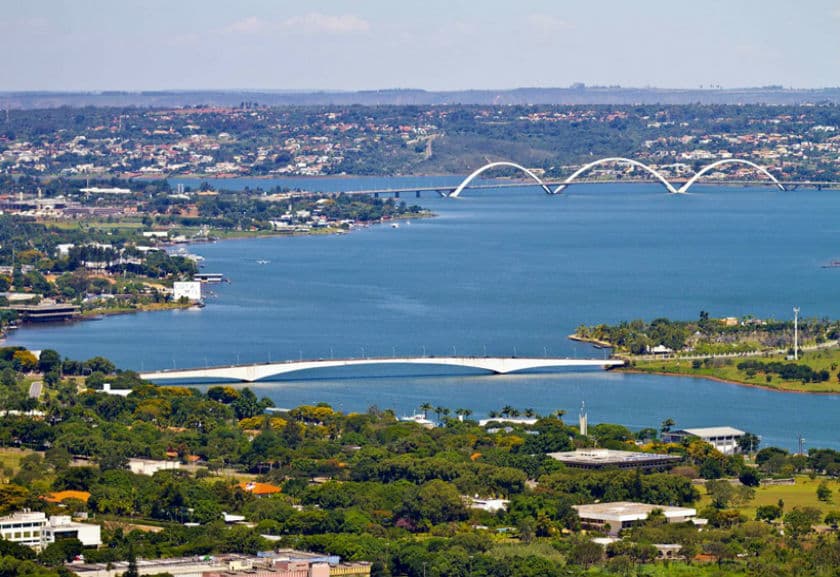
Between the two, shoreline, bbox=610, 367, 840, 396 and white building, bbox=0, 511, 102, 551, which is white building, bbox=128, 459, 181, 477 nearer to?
white building, bbox=0, 511, 102, 551

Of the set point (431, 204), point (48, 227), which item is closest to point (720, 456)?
point (48, 227)

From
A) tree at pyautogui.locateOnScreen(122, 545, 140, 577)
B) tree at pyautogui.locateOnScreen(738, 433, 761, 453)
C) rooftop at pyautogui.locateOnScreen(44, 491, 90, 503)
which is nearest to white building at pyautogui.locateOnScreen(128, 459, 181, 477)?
rooftop at pyautogui.locateOnScreen(44, 491, 90, 503)

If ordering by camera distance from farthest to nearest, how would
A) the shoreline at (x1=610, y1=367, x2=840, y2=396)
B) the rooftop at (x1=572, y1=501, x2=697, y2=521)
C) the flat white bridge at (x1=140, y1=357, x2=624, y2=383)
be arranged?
the flat white bridge at (x1=140, y1=357, x2=624, y2=383) → the shoreline at (x1=610, y1=367, x2=840, y2=396) → the rooftop at (x1=572, y1=501, x2=697, y2=521)

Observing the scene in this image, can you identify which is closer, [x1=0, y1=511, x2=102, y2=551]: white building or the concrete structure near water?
[x1=0, y1=511, x2=102, y2=551]: white building

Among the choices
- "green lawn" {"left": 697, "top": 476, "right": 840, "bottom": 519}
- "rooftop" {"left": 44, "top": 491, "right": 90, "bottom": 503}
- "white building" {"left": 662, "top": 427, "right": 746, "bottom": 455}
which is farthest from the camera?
"white building" {"left": 662, "top": 427, "right": 746, "bottom": 455}

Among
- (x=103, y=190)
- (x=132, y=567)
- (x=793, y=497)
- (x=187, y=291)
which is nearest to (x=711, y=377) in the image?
(x=793, y=497)

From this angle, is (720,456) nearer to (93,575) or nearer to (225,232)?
(93,575)

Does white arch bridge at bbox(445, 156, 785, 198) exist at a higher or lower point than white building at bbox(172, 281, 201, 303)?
lower

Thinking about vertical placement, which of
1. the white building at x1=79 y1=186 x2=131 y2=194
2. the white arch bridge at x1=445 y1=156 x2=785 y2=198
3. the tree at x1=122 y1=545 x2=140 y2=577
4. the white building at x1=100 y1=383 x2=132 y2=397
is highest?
the tree at x1=122 y1=545 x2=140 y2=577
